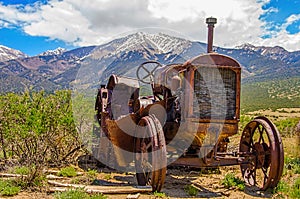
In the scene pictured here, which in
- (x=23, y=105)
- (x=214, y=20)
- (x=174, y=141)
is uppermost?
(x=214, y=20)

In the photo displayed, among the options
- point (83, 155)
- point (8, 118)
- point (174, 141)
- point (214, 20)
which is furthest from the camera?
point (83, 155)

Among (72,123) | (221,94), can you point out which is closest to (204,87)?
(221,94)

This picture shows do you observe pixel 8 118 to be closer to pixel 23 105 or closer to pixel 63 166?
pixel 23 105

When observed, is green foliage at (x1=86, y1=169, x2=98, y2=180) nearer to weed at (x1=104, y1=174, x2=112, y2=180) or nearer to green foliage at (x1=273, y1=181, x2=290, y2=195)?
weed at (x1=104, y1=174, x2=112, y2=180)

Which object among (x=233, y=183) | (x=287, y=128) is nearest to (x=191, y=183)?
(x=233, y=183)

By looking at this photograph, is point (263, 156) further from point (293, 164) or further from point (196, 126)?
point (293, 164)

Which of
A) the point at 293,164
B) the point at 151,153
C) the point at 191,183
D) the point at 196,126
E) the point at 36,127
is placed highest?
the point at 196,126

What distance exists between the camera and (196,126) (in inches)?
274

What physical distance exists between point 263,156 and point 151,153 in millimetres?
2433

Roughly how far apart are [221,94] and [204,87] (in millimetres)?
397

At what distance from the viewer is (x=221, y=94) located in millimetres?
7223

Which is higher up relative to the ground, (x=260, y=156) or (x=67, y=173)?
(x=260, y=156)

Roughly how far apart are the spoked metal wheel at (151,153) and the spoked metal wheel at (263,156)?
218 centimetres

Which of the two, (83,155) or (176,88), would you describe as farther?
(83,155)
